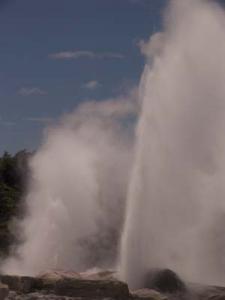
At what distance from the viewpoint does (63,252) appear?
26047mm

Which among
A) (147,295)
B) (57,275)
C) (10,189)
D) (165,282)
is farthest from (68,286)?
(10,189)

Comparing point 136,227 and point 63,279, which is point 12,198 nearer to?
point 136,227

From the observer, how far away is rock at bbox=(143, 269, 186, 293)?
62.1ft

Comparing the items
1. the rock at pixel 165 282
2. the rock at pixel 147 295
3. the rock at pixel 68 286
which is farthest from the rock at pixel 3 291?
the rock at pixel 165 282

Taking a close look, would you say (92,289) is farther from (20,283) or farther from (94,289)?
(20,283)

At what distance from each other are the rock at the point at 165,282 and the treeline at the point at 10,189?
355 inches

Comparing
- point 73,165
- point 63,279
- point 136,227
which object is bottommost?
point 63,279

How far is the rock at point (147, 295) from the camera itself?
17334mm

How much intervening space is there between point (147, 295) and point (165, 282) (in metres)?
1.75

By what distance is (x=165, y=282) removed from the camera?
1911 centimetres

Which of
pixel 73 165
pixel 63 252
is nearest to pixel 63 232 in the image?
pixel 63 252

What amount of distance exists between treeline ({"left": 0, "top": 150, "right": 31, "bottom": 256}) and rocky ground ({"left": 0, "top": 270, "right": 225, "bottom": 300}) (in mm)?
8907

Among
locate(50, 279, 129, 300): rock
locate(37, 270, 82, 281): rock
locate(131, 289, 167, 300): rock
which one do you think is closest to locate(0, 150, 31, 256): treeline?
locate(37, 270, 82, 281): rock

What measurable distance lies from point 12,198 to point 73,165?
900 centimetres
